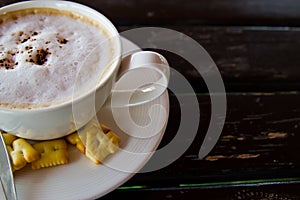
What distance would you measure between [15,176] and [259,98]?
511 mm

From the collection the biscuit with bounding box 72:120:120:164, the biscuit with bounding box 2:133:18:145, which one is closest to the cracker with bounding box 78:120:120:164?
the biscuit with bounding box 72:120:120:164

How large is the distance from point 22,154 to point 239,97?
46 cm

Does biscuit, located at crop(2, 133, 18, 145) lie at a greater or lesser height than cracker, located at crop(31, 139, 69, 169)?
greater

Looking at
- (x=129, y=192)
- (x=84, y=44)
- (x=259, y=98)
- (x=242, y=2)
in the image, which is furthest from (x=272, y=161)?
(x=242, y=2)

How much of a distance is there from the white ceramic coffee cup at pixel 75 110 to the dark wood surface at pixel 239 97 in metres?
0.13

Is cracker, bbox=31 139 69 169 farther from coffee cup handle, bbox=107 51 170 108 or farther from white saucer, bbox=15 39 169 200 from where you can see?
coffee cup handle, bbox=107 51 170 108

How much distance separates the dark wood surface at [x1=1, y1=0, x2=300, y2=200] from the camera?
77 centimetres

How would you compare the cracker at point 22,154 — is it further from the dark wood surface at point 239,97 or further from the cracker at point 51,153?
the dark wood surface at point 239,97

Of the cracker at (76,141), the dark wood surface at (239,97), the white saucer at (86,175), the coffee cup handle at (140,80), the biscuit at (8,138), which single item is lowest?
the dark wood surface at (239,97)

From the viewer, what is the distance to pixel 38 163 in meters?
0.70

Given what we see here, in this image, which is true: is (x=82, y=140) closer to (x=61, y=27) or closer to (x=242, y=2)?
(x=61, y=27)

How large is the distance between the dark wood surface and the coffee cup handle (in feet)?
0.34

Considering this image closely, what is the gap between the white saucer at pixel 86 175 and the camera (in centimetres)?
66

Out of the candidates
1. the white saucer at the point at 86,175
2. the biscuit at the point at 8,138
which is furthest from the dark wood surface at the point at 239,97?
the biscuit at the point at 8,138
